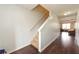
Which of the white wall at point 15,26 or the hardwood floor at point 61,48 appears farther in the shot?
the hardwood floor at point 61,48

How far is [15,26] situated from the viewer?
415 cm

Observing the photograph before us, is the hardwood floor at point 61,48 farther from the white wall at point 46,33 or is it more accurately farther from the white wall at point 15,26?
the white wall at point 15,26

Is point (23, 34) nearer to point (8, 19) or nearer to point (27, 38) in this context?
point (27, 38)

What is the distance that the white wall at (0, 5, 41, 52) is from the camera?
373cm

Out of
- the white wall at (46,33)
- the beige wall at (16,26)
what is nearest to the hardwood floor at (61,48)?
the white wall at (46,33)

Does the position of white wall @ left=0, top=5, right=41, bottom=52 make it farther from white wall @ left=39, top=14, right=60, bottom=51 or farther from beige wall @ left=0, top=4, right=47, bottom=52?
white wall @ left=39, top=14, right=60, bottom=51

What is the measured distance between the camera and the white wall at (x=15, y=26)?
147 inches

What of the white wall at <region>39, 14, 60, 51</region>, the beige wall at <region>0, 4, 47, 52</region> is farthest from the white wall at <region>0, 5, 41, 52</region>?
the white wall at <region>39, 14, 60, 51</region>

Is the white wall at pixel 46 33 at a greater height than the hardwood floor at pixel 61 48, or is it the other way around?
the white wall at pixel 46 33

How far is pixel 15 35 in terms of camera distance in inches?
165

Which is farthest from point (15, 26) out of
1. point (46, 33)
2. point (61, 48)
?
point (61, 48)

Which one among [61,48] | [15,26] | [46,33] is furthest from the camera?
[61,48]

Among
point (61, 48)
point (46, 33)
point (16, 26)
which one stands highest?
point (16, 26)

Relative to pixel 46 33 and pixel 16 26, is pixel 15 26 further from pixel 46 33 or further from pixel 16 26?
pixel 46 33
